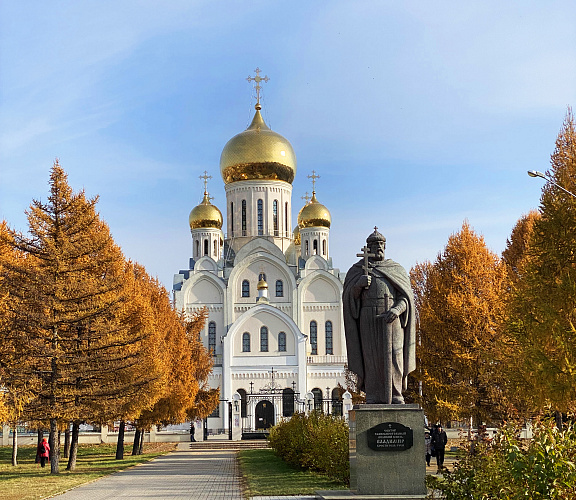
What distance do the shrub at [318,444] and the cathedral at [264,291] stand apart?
23166mm

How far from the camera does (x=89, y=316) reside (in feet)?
66.6

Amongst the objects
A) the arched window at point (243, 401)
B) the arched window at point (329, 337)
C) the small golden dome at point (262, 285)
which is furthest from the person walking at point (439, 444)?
the small golden dome at point (262, 285)

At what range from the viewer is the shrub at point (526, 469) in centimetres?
662

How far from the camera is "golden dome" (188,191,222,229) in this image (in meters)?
58.2

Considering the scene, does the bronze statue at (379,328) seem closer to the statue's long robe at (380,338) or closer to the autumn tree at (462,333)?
the statue's long robe at (380,338)

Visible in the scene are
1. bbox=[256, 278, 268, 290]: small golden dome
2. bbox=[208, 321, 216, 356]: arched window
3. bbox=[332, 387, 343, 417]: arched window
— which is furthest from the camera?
bbox=[256, 278, 268, 290]: small golden dome

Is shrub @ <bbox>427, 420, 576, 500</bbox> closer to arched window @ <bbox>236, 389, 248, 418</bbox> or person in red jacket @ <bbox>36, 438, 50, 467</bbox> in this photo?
person in red jacket @ <bbox>36, 438, 50, 467</bbox>

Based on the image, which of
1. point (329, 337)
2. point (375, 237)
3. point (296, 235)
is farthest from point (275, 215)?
point (375, 237)

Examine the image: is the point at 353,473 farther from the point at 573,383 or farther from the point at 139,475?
the point at 139,475

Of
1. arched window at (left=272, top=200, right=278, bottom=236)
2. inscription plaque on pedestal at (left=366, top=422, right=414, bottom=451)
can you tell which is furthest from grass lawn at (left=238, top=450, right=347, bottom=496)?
arched window at (left=272, top=200, right=278, bottom=236)

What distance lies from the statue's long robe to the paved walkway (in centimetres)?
586

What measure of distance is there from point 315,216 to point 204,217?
8.06 metres

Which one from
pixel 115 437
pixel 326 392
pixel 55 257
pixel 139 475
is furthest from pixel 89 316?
pixel 326 392

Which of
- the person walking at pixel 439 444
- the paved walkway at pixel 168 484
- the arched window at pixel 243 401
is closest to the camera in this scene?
the paved walkway at pixel 168 484
